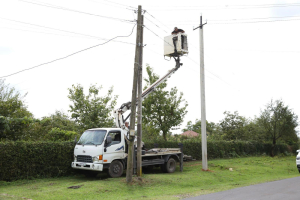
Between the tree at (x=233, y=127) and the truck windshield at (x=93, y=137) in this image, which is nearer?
the truck windshield at (x=93, y=137)

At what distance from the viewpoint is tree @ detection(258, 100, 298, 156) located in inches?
1334

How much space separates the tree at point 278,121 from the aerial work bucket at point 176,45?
23.5 metres

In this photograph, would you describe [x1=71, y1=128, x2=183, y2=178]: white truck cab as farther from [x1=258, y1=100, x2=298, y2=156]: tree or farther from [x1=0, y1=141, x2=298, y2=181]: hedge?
[x1=258, y1=100, x2=298, y2=156]: tree

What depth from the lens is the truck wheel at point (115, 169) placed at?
1280 cm

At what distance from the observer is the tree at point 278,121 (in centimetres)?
3388

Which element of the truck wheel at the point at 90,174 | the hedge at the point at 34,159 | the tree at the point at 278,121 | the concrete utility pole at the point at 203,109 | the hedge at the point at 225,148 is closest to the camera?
the hedge at the point at 34,159

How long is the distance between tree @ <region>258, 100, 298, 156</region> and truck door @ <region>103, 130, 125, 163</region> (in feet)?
87.7

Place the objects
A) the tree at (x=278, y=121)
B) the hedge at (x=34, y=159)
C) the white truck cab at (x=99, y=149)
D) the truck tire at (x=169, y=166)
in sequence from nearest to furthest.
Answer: the hedge at (x=34, y=159) → the white truck cab at (x=99, y=149) → the truck tire at (x=169, y=166) → the tree at (x=278, y=121)

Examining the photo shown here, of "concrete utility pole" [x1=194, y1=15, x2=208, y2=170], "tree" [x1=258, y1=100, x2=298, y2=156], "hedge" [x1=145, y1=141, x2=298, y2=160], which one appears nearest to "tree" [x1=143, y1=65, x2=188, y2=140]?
"hedge" [x1=145, y1=141, x2=298, y2=160]

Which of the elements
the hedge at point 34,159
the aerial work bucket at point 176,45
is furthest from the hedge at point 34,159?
the aerial work bucket at point 176,45

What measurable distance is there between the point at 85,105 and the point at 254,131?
25860 mm

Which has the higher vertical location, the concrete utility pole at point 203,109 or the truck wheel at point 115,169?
the concrete utility pole at point 203,109

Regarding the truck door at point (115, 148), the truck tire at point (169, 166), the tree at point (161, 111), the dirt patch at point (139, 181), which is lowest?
the dirt patch at point (139, 181)

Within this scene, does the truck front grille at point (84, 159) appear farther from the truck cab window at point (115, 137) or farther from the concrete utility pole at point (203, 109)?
the concrete utility pole at point (203, 109)
